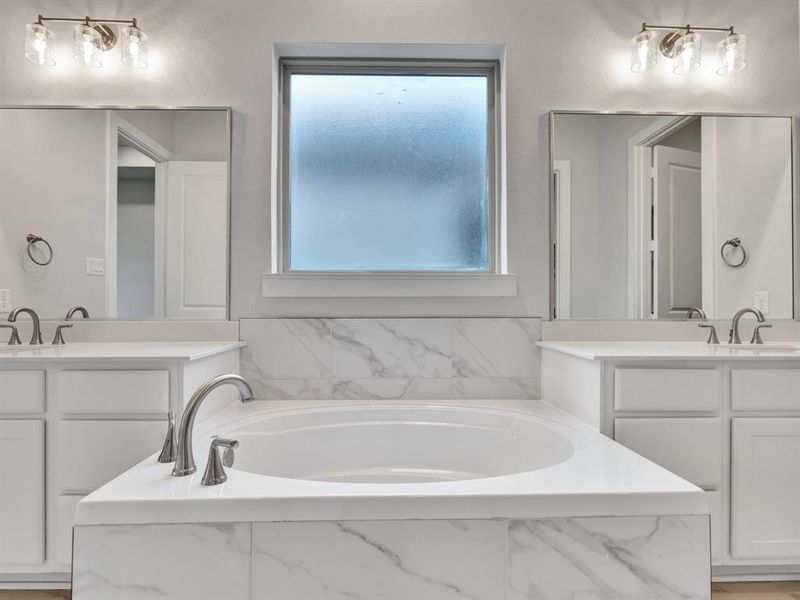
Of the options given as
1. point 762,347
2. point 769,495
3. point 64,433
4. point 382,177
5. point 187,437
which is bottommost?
point 769,495

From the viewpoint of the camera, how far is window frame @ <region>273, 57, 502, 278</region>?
2100mm

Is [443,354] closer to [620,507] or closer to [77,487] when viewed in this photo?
[620,507]

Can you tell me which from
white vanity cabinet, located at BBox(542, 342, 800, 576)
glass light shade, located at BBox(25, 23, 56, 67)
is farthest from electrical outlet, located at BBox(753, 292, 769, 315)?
glass light shade, located at BBox(25, 23, 56, 67)

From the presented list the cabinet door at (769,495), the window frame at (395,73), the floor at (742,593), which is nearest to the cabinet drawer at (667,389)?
the cabinet door at (769,495)

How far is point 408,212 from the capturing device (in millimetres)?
2135

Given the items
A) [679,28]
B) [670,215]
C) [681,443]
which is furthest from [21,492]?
[679,28]

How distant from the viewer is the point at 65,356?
1470 mm

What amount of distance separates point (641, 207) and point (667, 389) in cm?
91

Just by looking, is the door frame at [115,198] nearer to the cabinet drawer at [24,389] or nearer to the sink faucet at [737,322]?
the cabinet drawer at [24,389]

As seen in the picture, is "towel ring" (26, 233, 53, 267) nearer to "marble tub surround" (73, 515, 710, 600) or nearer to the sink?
"marble tub surround" (73, 515, 710, 600)

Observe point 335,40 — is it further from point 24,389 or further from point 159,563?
point 159,563

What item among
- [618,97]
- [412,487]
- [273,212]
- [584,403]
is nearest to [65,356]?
[273,212]

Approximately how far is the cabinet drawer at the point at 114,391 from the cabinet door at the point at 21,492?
154 mm

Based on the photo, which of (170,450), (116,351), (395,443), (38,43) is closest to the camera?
(170,450)
